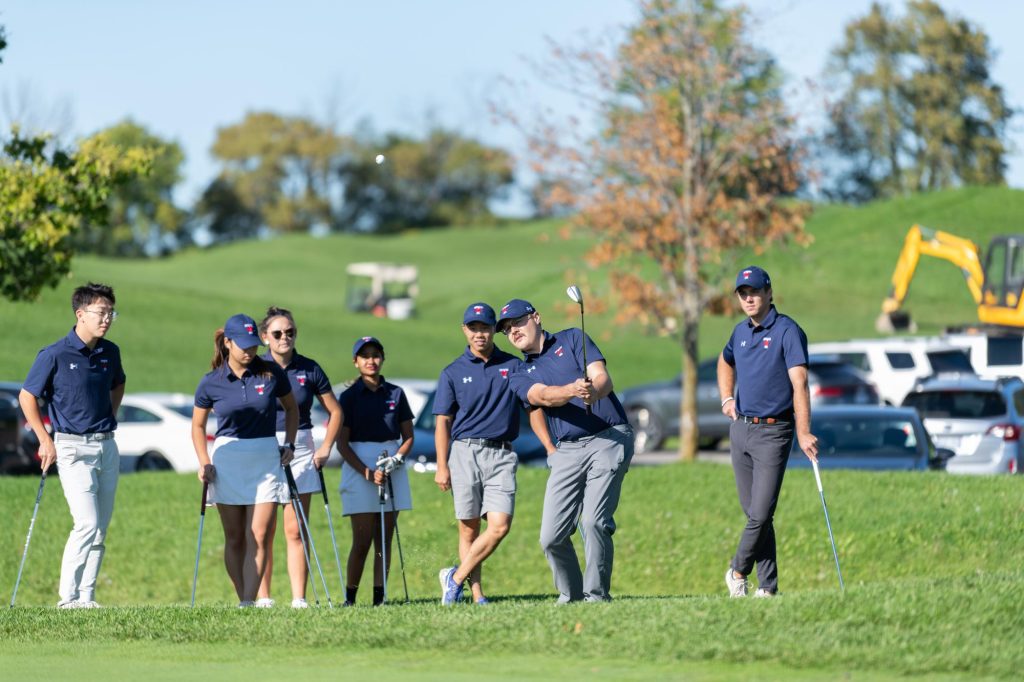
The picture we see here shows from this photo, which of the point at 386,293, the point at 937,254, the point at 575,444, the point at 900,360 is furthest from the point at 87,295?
the point at 386,293

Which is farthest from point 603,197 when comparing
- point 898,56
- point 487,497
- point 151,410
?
point 898,56

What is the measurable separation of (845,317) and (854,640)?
52988 mm

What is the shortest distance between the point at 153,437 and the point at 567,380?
47.9 feet

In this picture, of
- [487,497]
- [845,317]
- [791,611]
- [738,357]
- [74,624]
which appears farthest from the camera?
[845,317]

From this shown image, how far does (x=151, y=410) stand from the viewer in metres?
23.7

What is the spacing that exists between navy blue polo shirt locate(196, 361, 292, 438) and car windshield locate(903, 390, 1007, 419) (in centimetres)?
1191

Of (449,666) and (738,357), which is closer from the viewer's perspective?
(449,666)

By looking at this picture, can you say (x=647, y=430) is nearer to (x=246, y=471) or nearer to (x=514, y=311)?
(x=246, y=471)

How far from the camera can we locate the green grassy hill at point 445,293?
49.8 metres

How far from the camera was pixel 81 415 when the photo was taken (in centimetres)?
1092

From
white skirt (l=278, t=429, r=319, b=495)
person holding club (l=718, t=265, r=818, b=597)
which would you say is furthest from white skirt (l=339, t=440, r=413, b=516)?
person holding club (l=718, t=265, r=818, b=597)

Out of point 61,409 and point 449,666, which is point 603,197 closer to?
point 61,409

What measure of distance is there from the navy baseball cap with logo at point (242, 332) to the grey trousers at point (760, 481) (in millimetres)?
3091

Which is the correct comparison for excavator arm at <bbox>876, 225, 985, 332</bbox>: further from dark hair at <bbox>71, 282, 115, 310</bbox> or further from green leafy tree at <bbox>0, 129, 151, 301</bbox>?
dark hair at <bbox>71, 282, 115, 310</bbox>
